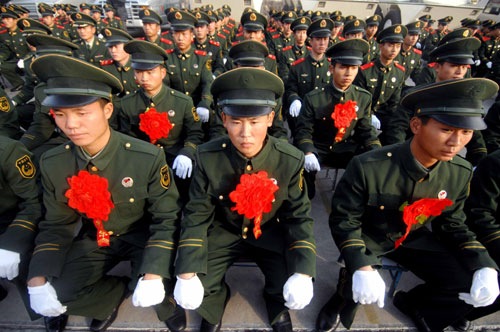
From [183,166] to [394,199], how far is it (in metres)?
2.27

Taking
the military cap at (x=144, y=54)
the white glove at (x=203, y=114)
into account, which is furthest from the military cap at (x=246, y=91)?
the white glove at (x=203, y=114)

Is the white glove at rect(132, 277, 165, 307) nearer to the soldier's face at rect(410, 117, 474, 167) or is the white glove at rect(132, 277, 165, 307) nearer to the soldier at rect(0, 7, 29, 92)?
the soldier's face at rect(410, 117, 474, 167)

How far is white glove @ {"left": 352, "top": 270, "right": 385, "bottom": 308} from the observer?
1911 mm

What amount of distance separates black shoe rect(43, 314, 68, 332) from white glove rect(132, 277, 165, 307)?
3.65 ft

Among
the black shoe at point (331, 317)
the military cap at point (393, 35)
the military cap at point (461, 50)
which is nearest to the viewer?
the black shoe at point (331, 317)

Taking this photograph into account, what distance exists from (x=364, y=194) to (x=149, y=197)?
1890 millimetres

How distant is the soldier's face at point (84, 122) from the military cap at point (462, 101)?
2.49 meters

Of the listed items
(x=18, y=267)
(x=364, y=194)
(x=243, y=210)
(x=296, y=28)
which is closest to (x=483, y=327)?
(x=364, y=194)

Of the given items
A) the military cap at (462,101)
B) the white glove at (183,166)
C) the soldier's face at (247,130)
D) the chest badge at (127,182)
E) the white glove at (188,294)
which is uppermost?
the military cap at (462,101)

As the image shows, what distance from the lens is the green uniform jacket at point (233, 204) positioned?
7.02ft

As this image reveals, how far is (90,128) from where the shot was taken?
191cm

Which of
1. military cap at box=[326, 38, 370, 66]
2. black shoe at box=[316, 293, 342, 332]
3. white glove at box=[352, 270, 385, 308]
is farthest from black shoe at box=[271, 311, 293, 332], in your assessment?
military cap at box=[326, 38, 370, 66]

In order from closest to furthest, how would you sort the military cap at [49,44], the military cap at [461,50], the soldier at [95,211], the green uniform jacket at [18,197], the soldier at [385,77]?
the soldier at [95,211]
the green uniform jacket at [18,197]
the military cap at [461,50]
the military cap at [49,44]
the soldier at [385,77]

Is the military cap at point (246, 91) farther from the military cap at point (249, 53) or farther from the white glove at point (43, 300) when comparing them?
the military cap at point (249, 53)
